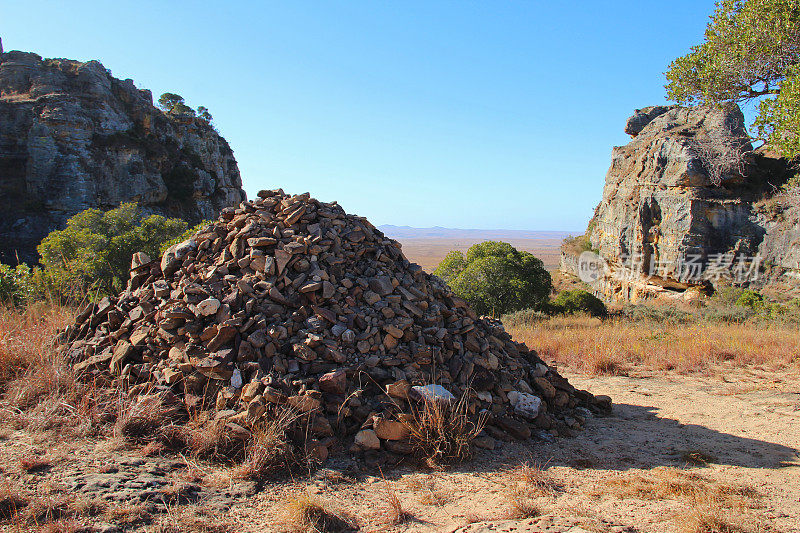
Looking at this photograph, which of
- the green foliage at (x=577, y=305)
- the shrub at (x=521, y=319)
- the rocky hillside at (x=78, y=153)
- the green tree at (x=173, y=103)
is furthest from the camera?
the green tree at (x=173, y=103)

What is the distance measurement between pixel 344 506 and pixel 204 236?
3388mm

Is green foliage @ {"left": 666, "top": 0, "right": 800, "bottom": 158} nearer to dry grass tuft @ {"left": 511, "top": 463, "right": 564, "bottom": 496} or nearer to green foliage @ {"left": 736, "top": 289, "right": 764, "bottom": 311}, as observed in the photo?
green foliage @ {"left": 736, "top": 289, "right": 764, "bottom": 311}

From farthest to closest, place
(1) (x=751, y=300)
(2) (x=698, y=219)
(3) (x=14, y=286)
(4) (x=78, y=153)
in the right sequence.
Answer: (4) (x=78, y=153) < (2) (x=698, y=219) < (1) (x=751, y=300) < (3) (x=14, y=286)

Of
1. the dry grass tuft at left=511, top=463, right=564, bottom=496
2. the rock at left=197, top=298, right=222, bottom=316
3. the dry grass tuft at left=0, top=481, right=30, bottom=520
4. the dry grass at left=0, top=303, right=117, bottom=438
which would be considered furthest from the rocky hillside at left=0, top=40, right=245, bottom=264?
the dry grass tuft at left=511, top=463, right=564, bottom=496

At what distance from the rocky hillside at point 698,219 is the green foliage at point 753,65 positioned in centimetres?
108

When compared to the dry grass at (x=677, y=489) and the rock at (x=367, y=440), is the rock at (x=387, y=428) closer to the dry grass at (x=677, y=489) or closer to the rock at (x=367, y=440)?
the rock at (x=367, y=440)

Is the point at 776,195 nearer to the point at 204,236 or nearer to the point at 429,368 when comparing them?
the point at 429,368

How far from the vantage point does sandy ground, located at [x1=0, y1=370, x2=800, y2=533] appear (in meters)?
2.93

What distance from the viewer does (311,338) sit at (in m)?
4.10

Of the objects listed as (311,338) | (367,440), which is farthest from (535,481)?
(311,338)

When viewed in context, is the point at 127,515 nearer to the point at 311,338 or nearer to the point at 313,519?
the point at 313,519

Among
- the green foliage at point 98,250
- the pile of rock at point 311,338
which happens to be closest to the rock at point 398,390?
the pile of rock at point 311,338

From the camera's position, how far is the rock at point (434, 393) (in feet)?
13.2

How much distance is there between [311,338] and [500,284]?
34.2ft
